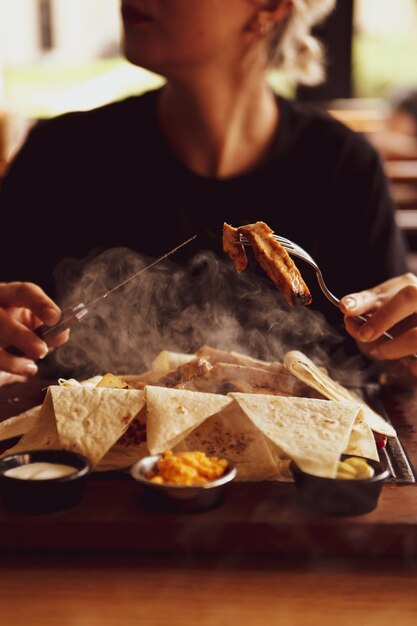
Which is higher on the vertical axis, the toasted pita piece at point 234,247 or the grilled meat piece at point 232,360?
the toasted pita piece at point 234,247

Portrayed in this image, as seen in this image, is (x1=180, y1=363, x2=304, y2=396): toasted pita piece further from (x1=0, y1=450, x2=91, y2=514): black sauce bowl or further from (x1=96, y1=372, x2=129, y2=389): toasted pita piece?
(x1=0, y1=450, x2=91, y2=514): black sauce bowl

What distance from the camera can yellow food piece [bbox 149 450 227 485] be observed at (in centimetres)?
153

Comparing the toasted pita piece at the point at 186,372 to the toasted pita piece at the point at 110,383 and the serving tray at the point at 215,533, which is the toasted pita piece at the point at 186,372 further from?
the serving tray at the point at 215,533

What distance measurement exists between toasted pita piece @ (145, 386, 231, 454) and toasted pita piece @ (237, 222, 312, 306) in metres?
0.31

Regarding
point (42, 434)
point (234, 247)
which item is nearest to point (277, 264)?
point (234, 247)

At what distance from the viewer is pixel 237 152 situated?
313 centimetres

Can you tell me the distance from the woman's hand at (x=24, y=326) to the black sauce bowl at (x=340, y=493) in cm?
93

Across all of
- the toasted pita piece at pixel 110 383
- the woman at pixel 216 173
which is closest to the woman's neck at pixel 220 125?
the woman at pixel 216 173

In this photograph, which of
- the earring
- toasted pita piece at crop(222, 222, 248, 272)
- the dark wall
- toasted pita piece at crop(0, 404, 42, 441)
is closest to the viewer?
toasted pita piece at crop(0, 404, 42, 441)

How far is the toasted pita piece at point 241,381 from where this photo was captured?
204 cm

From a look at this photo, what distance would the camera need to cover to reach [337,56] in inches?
287

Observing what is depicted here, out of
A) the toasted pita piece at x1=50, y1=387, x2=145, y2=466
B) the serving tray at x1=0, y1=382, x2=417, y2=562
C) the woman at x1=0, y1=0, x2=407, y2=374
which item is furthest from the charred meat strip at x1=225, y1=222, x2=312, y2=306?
the woman at x1=0, y1=0, x2=407, y2=374

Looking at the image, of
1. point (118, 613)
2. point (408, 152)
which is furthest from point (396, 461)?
point (408, 152)

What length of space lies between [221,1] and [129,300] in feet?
3.49
